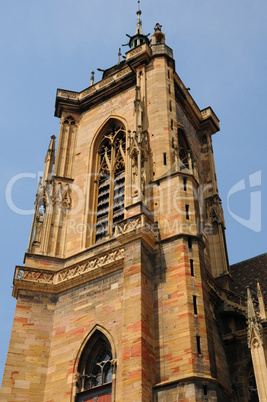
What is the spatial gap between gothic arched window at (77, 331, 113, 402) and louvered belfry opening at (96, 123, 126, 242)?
4907 mm

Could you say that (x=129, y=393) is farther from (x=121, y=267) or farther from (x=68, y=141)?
(x=68, y=141)

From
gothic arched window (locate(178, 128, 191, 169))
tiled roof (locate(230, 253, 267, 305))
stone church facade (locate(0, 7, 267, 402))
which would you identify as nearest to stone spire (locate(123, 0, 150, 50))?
stone church facade (locate(0, 7, 267, 402))

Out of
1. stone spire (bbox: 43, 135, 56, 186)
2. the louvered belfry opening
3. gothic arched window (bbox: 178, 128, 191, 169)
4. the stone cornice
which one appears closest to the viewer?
the stone cornice

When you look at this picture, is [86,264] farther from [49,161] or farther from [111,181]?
[49,161]

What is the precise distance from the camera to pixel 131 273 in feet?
54.9

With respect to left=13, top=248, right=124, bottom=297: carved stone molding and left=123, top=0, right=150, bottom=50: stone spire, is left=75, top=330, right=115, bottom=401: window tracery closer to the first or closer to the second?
left=13, top=248, right=124, bottom=297: carved stone molding

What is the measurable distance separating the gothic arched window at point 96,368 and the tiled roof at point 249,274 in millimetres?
7131

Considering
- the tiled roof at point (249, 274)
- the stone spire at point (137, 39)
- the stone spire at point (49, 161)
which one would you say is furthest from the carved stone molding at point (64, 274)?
the stone spire at point (137, 39)

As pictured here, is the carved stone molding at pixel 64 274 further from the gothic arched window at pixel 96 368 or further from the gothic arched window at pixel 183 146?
the gothic arched window at pixel 183 146

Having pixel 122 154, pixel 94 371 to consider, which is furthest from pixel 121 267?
pixel 122 154

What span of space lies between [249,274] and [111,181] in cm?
710

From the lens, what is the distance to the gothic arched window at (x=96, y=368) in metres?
16.1

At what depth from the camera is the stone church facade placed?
50.0ft

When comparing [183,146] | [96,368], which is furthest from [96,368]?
[183,146]
